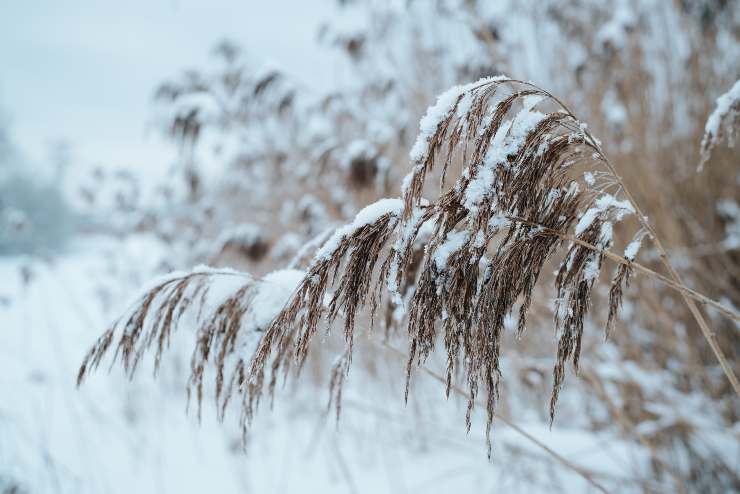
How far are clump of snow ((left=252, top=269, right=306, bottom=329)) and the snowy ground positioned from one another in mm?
1431

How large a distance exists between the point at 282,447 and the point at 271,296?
3629mm

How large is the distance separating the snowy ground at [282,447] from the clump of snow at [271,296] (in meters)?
1.43

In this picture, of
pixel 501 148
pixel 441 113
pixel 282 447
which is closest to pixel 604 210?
pixel 501 148

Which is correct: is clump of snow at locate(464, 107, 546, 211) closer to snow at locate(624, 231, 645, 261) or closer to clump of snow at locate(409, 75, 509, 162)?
clump of snow at locate(409, 75, 509, 162)

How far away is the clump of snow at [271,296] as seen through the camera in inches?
37.4

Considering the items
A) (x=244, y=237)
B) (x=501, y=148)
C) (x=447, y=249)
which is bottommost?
(x=244, y=237)

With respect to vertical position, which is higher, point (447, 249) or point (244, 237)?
point (447, 249)

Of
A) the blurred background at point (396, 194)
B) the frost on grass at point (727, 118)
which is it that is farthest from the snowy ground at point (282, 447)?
the frost on grass at point (727, 118)

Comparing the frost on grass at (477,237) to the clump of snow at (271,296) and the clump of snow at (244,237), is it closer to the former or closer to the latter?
the clump of snow at (271,296)

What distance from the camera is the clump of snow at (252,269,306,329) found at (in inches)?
37.4

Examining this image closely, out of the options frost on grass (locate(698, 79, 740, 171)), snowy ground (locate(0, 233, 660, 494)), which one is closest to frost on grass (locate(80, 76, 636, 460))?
frost on grass (locate(698, 79, 740, 171))

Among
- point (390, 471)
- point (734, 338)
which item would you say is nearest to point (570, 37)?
point (734, 338)

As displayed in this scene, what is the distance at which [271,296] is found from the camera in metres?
0.98

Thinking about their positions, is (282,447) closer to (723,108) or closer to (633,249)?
(633,249)
